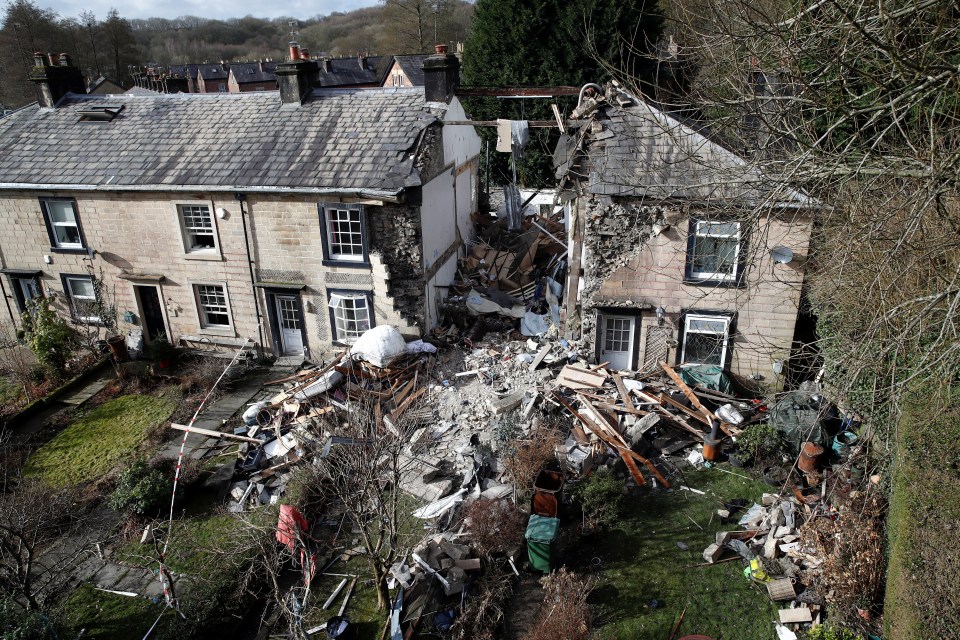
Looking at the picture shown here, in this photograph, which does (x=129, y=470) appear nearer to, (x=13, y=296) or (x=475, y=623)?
(x=475, y=623)

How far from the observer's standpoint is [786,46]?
7.59 meters

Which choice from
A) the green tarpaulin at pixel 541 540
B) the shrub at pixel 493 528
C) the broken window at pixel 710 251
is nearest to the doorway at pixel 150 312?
the shrub at pixel 493 528

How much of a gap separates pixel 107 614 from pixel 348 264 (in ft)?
33.1

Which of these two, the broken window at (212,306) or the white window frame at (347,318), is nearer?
the white window frame at (347,318)

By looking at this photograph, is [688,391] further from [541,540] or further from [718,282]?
[541,540]

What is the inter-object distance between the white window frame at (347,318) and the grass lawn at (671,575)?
9.39 meters

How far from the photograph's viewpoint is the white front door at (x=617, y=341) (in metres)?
16.3

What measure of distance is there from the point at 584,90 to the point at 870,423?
10.5 m

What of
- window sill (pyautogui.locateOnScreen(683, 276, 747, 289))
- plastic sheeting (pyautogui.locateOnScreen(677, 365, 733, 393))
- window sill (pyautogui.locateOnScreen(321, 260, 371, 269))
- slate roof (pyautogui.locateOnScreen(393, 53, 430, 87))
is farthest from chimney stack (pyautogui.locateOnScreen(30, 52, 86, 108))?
slate roof (pyautogui.locateOnScreen(393, 53, 430, 87))

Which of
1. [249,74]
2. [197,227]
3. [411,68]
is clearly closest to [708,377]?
[197,227]

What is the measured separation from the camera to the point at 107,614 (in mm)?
10461

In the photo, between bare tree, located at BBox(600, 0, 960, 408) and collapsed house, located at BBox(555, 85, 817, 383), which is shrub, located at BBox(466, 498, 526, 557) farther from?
collapsed house, located at BBox(555, 85, 817, 383)

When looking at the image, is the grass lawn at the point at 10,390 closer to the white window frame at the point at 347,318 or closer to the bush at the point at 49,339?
the bush at the point at 49,339

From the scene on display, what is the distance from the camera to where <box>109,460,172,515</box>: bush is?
12406mm
